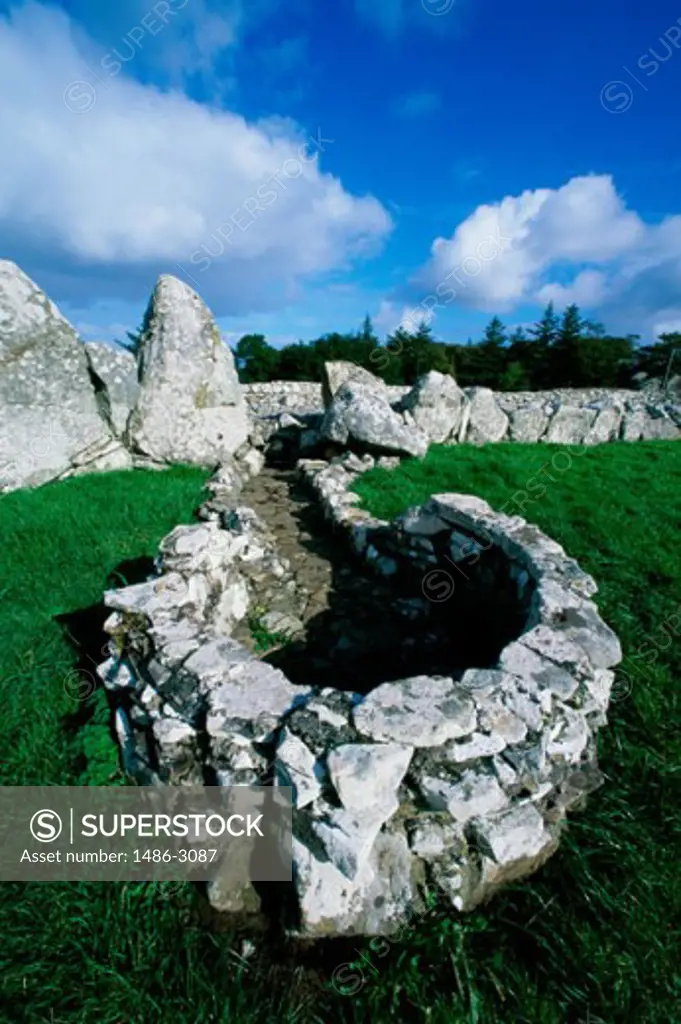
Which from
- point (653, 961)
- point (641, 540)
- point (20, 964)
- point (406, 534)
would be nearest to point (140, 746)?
point (20, 964)

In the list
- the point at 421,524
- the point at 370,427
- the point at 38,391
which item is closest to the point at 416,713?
the point at 421,524

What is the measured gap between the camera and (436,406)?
1284 centimetres

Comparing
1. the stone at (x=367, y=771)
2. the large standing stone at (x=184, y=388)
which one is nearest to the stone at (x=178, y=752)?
the stone at (x=367, y=771)

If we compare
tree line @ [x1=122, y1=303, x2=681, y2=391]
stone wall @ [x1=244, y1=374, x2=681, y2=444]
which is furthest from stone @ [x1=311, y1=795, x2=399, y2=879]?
tree line @ [x1=122, y1=303, x2=681, y2=391]

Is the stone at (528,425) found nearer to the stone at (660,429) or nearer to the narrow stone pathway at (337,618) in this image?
the stone at (660,429)

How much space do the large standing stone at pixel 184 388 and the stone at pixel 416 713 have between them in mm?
7934

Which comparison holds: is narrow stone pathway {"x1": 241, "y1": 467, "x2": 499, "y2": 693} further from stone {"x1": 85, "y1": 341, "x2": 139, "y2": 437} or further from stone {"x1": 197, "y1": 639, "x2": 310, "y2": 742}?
stone {"x1": 85, "y1": 341, "x2": 139, "y2": 437}

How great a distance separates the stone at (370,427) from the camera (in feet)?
32.9

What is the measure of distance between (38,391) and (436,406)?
8.81 m

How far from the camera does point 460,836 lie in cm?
226

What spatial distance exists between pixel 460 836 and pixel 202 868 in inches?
48.7

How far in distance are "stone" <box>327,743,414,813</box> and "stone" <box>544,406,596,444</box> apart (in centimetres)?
1320

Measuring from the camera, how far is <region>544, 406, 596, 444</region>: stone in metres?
14.1

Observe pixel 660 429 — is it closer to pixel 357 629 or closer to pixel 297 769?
pixel 357 629
